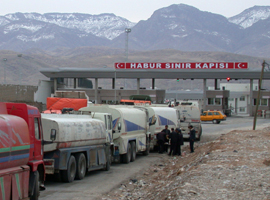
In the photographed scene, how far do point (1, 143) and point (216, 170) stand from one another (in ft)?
23.6

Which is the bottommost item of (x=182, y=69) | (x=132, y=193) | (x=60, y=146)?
(x=132, y=193)

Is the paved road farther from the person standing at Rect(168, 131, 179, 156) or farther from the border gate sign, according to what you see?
the border gate sign

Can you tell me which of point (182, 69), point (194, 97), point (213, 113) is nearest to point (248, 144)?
point (213, 113)

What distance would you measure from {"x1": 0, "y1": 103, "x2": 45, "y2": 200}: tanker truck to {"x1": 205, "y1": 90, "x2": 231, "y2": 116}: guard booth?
6985 cm

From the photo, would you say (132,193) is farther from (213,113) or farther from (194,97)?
(194,97)

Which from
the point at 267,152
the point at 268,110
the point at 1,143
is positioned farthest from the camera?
the point at 268,110

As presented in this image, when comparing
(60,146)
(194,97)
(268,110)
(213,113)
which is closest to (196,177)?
(60,146)

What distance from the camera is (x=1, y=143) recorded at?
28.1 feet

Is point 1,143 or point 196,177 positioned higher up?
point 1,143

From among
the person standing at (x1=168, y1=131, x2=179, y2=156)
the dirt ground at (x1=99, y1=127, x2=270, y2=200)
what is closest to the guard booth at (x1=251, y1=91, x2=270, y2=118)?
the person standing at (x1=168, y1=131, x2=179, y2=156)

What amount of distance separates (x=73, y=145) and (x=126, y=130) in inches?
233

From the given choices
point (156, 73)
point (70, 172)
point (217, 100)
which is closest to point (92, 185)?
point (70, 172)

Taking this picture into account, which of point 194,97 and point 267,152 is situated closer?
point 267,152

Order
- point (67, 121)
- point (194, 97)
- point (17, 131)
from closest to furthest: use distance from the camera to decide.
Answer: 1. point (17, 131)
2. point (67, 121)
3. point (194, 97)
